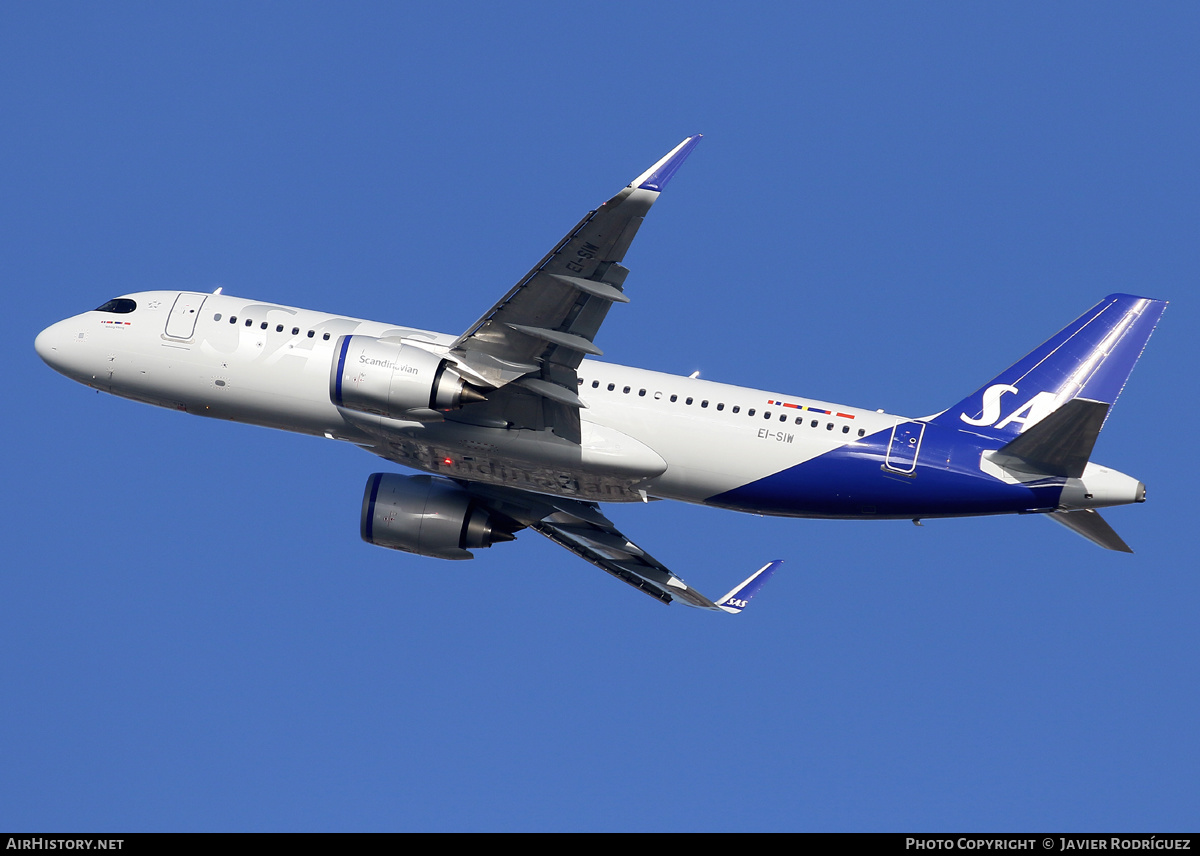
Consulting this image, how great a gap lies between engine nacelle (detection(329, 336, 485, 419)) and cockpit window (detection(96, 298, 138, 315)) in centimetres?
838

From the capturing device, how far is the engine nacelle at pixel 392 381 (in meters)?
30.3

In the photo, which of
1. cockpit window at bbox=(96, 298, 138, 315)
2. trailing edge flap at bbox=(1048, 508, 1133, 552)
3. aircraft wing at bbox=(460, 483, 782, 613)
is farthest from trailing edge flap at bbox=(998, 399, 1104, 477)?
cockpit window at bbox=(96, 298, 138, 315)

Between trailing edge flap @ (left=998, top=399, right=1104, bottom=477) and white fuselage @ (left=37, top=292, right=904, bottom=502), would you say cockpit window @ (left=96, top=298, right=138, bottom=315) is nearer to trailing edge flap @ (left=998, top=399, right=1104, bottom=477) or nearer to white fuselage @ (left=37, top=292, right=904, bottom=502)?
white fuselage @ (left=37, top=292, right=904, bottom=502)

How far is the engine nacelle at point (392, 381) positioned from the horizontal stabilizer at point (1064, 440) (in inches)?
547

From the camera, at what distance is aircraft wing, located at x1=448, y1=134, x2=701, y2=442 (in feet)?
88.3

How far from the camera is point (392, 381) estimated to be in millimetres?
30344

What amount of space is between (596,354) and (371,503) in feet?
34.2

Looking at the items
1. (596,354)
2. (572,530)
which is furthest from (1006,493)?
(572,530)

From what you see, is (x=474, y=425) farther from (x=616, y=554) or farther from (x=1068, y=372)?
(x=1068, y=372)

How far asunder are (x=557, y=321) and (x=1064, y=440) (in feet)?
41.0

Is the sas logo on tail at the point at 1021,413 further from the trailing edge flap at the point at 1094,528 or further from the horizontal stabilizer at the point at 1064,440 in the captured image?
the trailing edge flap at the point at 1094,528

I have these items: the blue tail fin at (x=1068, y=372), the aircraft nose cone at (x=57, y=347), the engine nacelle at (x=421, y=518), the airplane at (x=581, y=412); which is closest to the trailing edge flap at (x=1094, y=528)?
the airplane at (x=581, y=412)

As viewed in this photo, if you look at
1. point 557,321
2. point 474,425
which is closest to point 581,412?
point 474,425
